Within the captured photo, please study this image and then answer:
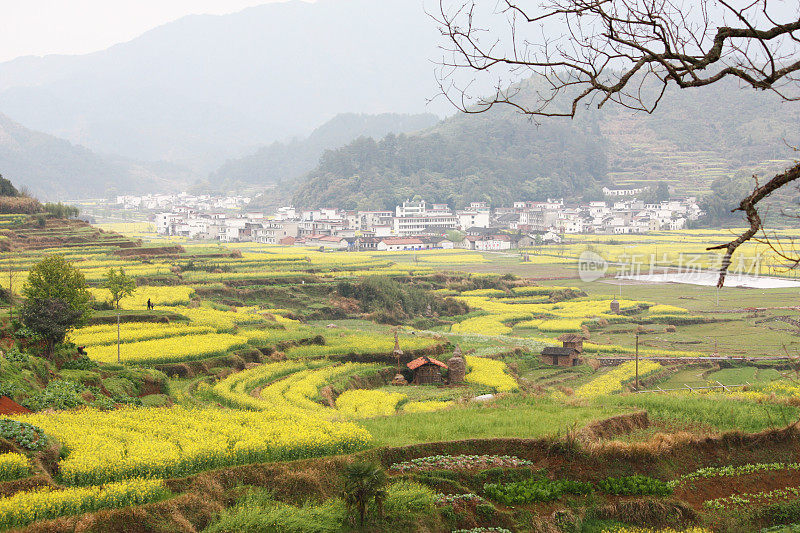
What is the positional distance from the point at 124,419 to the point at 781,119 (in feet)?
408

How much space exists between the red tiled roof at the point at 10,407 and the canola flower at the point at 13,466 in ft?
10.1

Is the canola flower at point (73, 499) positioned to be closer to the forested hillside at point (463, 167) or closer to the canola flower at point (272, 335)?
the canola flower at point (272, 335)

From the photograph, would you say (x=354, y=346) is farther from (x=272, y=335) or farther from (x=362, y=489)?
(x=362, y=489)

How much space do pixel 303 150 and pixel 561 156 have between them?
249ft

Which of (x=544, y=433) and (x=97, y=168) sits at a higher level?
(x=97, y=168)

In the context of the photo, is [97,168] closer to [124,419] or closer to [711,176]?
[711,176]

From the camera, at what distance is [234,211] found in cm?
11600

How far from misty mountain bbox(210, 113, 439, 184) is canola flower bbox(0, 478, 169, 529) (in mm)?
135791

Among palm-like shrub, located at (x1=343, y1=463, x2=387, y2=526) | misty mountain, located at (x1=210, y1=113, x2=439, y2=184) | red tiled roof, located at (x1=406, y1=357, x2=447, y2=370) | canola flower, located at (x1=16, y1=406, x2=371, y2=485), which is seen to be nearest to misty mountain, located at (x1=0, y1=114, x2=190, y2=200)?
misty mountain, located at (x1=210, y1=113, x2=439, y2=184)

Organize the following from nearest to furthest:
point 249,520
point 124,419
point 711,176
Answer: point 249,520 → point 124,419 → point 711,176

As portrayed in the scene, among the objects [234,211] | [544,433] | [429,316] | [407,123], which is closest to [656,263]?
[429,316]

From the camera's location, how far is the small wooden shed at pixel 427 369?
20.1 metres

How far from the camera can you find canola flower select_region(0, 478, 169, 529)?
682 centimetres

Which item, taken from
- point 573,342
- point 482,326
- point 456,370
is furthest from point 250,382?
point 482,326
